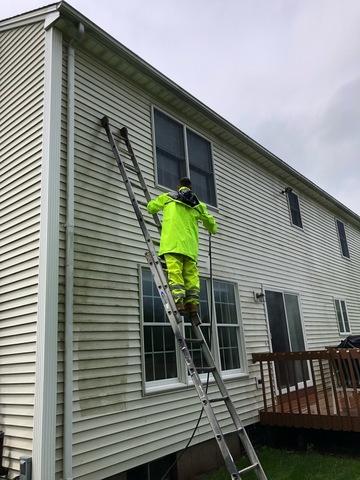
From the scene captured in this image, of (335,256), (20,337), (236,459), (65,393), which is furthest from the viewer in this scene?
(335,256)

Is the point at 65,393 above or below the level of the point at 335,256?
below

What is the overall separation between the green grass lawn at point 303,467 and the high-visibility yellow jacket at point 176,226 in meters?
3.32

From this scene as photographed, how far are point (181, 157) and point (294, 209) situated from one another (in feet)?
17.1

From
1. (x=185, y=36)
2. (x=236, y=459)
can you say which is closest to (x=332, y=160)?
(x=185, y=36)

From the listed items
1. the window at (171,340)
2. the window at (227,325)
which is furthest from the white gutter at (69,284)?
the window at (227,325)

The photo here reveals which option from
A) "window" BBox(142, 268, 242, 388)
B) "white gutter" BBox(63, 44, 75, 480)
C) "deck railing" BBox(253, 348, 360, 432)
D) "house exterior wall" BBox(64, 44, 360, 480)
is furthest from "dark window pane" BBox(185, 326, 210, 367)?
"white gutter" BBox(63, 44, 75, 480)

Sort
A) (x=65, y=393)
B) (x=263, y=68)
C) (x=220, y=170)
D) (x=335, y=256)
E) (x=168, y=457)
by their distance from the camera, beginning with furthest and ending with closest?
(x=335, y=256) → (x=263, y=68) → (x=220, y=170) → (x=168, y=457) → (x=65, y=393)

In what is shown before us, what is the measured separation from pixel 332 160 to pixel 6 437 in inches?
917

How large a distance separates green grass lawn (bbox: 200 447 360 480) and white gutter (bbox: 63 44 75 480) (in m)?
2.40

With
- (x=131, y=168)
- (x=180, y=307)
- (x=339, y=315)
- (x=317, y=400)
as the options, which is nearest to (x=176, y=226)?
(x=180, y=307)

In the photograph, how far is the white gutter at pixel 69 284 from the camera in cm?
→ 416

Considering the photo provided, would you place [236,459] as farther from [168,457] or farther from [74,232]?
[74,232]

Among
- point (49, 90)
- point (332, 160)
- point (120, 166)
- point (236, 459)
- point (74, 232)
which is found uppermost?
point (332, 160)

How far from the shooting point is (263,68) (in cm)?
1198
